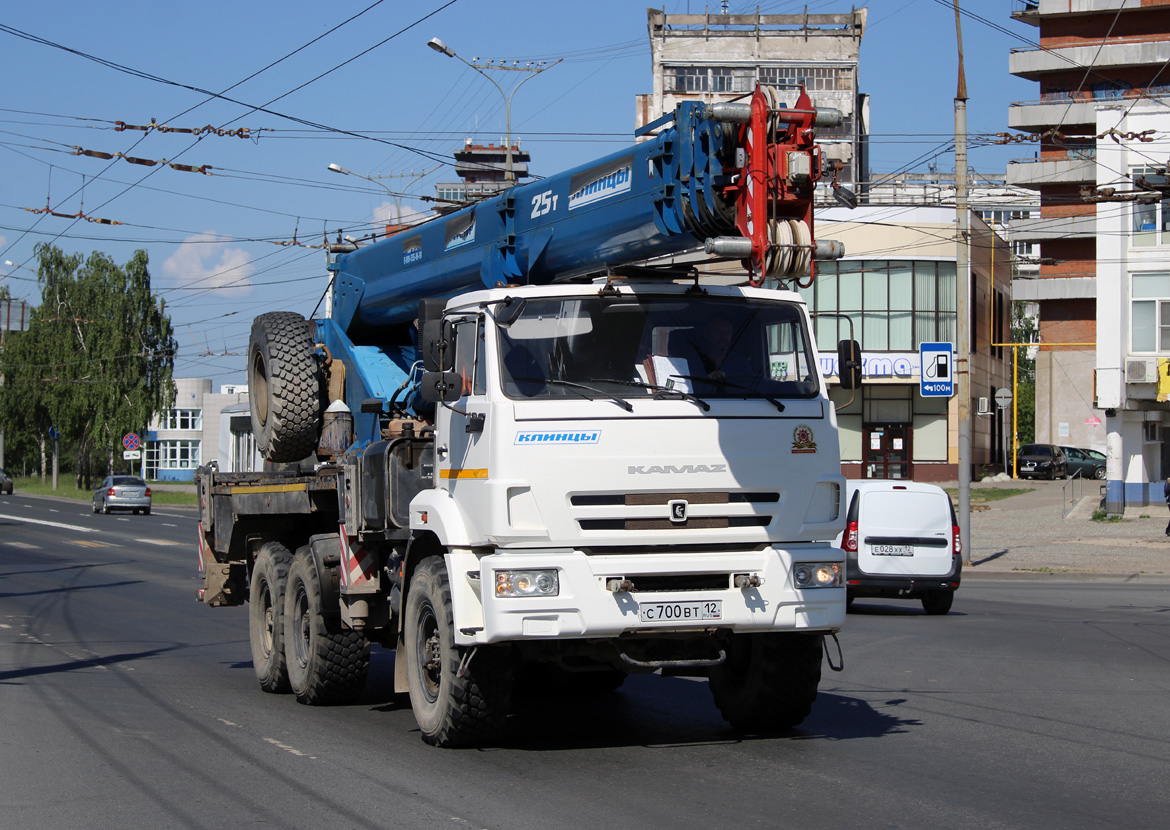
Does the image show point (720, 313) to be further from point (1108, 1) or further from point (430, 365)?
point (1108, 1)

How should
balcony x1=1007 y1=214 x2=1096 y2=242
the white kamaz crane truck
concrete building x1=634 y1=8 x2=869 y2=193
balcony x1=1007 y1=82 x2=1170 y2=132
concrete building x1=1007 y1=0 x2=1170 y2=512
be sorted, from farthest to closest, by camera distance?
concrete building x1=634 y1=8 x2=869 y2=193, balcony x1=1007 y1=82 x2=1170 y2=132, concrete building x1=1007 y1=0 x2=1170 y2=512, balcony x1=1007 y1=214 x2=1096 y2=242, the white kamaz crane truck

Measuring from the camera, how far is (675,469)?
7461 mm

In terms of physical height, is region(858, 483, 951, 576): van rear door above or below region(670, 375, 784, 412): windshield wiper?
below

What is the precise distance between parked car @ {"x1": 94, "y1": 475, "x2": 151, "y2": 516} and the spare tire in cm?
4221

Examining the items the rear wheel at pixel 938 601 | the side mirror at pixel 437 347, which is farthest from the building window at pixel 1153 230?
the side mirror at pixel 437 347

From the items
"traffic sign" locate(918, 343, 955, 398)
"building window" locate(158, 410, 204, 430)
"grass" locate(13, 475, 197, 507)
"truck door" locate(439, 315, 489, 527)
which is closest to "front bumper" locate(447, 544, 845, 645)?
"truck door" locate(439, 315, 489, 527)

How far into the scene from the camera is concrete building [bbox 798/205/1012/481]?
52.2 metres

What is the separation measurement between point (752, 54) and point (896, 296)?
35134 millimetres

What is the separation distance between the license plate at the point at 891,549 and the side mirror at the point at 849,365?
8.69 metres

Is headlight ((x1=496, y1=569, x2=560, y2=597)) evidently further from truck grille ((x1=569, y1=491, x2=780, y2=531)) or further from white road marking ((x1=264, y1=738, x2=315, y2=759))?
white road marking ((x1=264, y1=738, x2=315, y2=759))

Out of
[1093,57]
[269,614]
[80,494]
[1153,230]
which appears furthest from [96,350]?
[269,614]

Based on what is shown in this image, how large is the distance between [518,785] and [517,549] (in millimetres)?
1224

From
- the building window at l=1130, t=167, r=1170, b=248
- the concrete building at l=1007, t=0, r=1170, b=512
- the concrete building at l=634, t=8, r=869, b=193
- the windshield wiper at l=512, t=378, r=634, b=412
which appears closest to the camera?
the windshield wiper at l=512, t=378, r=634, b=412

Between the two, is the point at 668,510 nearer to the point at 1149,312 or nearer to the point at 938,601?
the point at 938,601
